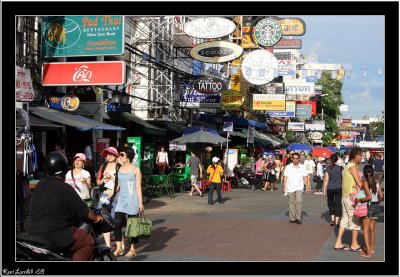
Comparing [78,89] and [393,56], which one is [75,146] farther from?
[393,56]

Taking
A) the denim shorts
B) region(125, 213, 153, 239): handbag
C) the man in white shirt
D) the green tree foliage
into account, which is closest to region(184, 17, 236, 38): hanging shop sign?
the man in white shirt

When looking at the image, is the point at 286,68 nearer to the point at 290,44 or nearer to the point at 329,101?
the point at 290,44

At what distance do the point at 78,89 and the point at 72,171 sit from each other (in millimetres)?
12366

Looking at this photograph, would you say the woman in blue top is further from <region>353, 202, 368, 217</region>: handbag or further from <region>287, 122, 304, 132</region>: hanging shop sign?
<region>287, 122, 304, 132</region>: hanging shop sign

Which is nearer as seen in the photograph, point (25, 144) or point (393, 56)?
point (393, 56)

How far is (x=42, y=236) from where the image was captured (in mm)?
6098

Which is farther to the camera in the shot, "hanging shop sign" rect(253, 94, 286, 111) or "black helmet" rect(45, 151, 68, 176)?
"hanging shop sign" rect(253, 94, 286, 111)

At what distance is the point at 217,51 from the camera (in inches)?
978

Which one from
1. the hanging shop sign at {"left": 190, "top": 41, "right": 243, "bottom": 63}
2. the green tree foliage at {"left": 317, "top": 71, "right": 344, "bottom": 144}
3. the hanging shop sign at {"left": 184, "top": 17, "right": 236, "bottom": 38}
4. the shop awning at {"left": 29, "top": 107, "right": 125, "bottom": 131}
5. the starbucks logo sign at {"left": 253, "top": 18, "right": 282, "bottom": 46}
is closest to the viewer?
the shop awning at {"left": 29, "top": 107, "right": 125, "bottom": 131}

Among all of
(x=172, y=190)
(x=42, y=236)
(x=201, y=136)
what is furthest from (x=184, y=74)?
(x=42, y=236)

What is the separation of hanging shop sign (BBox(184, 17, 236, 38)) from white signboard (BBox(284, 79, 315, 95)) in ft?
66.5

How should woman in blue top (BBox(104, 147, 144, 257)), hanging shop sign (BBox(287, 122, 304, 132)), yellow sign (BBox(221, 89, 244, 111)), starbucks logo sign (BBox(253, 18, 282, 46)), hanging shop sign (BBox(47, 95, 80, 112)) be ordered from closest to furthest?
woman in blue top (BBox(104, 147, 144, 257)) < hanging shop sign (BBox(47, 95, 80, 112)) < starbucks logo sign (BBox(253, 18, 282, 46)) < yellow sign (BBox(221, 89, 244, 111)) < hanging shop sign (BBox(287, 122, 304, 132))

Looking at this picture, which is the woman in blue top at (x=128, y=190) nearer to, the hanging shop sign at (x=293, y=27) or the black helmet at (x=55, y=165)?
the black helmet at (x=55, y=165)

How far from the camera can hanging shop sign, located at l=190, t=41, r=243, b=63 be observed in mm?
24750
